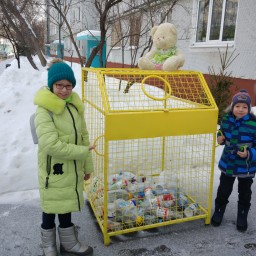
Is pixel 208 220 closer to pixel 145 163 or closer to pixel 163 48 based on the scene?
pixel 145 163

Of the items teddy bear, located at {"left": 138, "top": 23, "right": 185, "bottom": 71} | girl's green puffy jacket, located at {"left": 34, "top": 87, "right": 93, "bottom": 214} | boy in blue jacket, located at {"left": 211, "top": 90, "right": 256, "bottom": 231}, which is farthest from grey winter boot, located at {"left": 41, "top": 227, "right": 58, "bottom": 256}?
teddy bear, located at {"left": 138, "top": 23, "right": 185, "bottom": 71}

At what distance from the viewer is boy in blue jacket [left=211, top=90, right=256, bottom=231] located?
7.59ft

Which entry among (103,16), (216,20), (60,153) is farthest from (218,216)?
(216,20)

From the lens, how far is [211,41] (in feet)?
24.3

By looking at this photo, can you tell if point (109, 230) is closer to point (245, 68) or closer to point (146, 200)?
point (146, 200)

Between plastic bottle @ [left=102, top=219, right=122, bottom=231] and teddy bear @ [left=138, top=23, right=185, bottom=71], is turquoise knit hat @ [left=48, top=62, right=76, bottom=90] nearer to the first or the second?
teddy bear @ [left=138, top=23, right=185, bottom=71]

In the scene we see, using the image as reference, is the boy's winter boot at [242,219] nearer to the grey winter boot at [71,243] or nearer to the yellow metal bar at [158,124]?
the yellow metal bar at [158,124]

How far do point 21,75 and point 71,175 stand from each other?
7377 millimetres

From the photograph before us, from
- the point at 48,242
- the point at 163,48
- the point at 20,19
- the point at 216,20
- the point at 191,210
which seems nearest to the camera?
the point at 48,242

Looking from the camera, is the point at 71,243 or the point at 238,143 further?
the point at 238,143

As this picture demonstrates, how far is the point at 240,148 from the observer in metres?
2.31

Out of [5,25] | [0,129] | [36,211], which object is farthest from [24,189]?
[5,25]

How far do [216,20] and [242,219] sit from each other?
20.1 ft

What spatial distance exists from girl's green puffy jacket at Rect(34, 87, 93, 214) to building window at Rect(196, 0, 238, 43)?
19.7 ft
